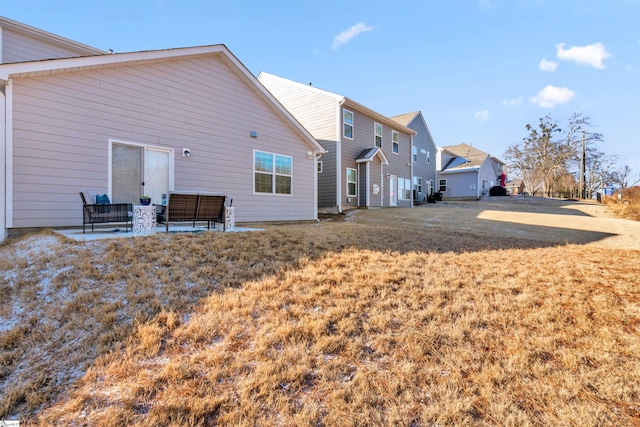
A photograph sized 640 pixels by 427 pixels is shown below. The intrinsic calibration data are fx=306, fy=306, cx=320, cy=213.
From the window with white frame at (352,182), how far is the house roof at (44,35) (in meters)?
11.5

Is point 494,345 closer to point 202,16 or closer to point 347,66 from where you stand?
point 202,16

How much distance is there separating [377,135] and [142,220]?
1541cm

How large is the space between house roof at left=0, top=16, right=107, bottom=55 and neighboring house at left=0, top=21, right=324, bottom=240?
3.12 meters

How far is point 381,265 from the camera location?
495 cm

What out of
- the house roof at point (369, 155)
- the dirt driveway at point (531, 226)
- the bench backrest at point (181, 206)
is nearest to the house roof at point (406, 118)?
the house roof at point (369, 155)

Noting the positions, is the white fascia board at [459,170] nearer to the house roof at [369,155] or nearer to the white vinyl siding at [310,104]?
the house roof at [369,155]

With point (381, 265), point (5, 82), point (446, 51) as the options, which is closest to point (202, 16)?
point (5, 82)

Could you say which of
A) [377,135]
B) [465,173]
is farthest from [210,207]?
[465,173]

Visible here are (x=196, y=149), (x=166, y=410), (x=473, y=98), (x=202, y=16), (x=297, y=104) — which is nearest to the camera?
(x=166, y=410)

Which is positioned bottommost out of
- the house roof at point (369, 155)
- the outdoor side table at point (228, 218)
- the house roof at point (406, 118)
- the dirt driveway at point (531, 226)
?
the dirt driveway at point (531, 226)

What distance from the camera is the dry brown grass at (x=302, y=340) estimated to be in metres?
2.05

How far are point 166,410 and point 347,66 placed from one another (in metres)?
16.9

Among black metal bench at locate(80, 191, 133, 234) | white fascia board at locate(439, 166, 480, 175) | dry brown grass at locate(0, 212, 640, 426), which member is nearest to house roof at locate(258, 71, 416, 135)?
black metal bench at locate(80, 191, 133, 234)

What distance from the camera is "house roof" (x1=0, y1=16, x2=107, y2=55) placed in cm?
768
